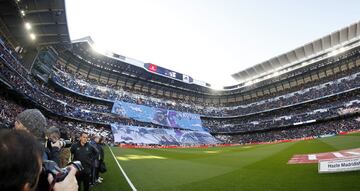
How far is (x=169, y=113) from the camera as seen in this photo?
64625 mm

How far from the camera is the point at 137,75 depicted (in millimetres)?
62969

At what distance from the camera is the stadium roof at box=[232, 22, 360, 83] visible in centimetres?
5751

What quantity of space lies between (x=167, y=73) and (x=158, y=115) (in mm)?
11050

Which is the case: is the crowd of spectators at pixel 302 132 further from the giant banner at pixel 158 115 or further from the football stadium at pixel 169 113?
the giant banner at pixel 158 115

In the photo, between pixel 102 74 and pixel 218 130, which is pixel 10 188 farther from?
pixel 218 130

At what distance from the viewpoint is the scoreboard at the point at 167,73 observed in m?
60.1

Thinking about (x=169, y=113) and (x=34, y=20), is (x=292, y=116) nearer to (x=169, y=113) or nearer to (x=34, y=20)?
(x=169, y=113)

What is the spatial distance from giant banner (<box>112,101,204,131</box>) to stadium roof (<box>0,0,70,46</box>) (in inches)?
1053

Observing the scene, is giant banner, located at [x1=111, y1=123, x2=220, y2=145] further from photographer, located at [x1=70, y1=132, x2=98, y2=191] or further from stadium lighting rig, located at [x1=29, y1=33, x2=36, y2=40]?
photographer, located at [x1=70, y1=132, x2=98, y2=191]

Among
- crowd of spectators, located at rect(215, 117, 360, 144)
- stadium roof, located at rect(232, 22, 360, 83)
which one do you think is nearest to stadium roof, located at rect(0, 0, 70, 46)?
crowd of spectators, located at rect(215, 117, 360, 144)

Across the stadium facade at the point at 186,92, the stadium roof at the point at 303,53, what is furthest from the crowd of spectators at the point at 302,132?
the stadium roof at the point at 303,53

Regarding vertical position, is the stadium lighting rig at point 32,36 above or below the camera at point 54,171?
above

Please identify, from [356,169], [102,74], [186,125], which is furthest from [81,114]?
[356,169]

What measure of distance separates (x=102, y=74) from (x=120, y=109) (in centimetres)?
1092
